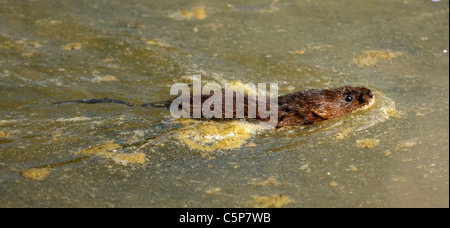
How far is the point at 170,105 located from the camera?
5.42 meters

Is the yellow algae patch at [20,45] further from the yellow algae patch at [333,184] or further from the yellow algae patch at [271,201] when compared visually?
the yellow algae patch at [333,184]

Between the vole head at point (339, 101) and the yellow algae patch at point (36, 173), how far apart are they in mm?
2362

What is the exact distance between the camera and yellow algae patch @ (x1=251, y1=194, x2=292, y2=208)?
3879mm

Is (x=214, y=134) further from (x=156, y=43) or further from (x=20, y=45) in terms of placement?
(x=20, y=45)

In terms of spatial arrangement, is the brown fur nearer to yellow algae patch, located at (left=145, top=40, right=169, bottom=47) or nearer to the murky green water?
the murky green water

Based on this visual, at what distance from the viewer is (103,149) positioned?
4.64 meters

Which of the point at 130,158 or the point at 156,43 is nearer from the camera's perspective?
the point at 130,158

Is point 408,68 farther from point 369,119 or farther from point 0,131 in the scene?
point 0,131

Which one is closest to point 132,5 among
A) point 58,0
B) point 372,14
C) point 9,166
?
point 58,0

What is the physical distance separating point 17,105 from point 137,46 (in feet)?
5.71

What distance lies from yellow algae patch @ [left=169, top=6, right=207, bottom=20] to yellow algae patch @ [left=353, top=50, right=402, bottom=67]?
7.20 ft

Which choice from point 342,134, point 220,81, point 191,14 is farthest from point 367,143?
point 191,14

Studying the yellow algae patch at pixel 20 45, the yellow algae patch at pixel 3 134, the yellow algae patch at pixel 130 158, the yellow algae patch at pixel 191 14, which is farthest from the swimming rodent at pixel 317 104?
the yellow algae patch at pixel 20 45

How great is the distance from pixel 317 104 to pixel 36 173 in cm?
248
